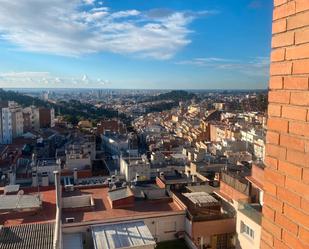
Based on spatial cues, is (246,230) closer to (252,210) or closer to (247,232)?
(247,232)

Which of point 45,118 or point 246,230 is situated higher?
point 45,118

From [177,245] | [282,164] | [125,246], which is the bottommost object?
[177,245]

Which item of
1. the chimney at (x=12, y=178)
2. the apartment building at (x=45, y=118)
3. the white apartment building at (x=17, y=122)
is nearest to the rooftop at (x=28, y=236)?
the chimney at (x=12, y=178)

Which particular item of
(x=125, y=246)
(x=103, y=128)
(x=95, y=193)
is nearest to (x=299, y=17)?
(x=125, y=246)

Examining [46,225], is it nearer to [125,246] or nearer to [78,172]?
[125,246]

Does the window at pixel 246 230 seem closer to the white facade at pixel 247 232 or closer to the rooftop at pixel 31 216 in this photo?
the white facade at pixel 247 232

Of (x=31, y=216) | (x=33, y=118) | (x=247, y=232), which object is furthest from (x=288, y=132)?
(x=33, y=118)
